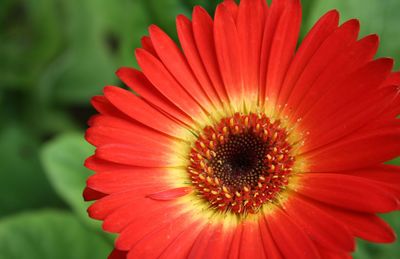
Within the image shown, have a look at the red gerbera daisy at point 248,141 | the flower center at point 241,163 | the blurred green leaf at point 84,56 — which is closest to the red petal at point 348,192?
the red gerbera daisy at point 248,141

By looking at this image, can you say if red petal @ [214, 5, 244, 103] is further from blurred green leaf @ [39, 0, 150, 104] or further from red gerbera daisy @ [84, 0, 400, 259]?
blurred green leaf @ [39, 0, 150, 104]

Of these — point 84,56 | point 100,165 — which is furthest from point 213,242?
point 84,56

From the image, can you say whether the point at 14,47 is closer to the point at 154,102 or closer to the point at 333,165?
the point at 154,102

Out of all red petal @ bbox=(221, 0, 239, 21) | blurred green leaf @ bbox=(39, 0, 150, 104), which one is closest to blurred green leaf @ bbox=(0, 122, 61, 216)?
→ blurred green leaf @ bbox=(39, 0, 150, 104)

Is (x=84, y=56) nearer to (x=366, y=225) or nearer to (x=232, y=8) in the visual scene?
(x=232, y=8)

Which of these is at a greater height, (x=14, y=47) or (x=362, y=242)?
(x=14, y=47)

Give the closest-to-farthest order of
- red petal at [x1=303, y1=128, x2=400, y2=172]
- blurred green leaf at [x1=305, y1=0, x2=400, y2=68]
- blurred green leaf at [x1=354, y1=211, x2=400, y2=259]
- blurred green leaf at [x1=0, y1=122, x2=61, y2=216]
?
red petal at [x1=303, y1=128, x2=400, y2=172], blurred green leaf at [x1=305, y1=0, x2=400, y2=68], blurred green leaf at [x1=354, y1=211, x2=400, y2=259], blurred green leaf at [x1=0, y1=122, x2=61, y2=216]

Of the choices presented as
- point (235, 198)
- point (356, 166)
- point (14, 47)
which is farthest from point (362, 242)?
point (14, 47)
